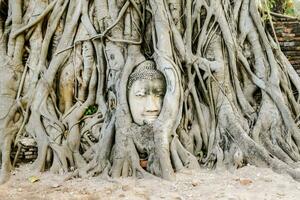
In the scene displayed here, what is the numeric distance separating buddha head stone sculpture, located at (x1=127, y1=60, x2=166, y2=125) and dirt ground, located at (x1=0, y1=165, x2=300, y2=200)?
695 mm

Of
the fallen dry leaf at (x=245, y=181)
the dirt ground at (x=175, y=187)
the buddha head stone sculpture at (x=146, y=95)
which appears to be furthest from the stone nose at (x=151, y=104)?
the fallen dry leaf at (x=245, y=181)

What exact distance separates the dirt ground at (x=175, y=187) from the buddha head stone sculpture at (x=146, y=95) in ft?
2.28

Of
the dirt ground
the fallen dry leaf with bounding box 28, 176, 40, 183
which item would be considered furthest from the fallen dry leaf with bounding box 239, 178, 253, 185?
the fallen dry leaf with bounding box 28, 176, 40, 183

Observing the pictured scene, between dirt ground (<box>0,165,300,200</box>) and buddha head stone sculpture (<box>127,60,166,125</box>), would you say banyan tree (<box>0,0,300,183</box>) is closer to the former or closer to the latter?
buddha head stone sculpture (<box>127,60,166,125</box>)

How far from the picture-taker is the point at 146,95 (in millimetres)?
3582

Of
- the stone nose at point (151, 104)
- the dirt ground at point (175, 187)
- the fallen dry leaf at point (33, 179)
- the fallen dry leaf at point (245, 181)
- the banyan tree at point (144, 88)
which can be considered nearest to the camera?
the dirt ground at point (175, 187)

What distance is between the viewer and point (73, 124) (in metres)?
3.81

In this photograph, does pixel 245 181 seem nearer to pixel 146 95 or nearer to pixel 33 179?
pixel 146 95

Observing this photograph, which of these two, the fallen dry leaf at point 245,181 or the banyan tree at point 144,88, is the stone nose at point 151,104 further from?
the fallen dry leaf at point 245,181

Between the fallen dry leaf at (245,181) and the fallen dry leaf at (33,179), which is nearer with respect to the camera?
the fallen dry leaf at (245,181)

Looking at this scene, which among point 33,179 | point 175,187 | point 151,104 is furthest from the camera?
point 151,104

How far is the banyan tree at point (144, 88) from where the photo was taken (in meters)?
3.38

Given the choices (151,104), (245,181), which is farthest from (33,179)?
(245,181)

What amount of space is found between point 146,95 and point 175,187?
105 centimetres
